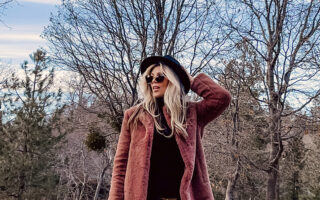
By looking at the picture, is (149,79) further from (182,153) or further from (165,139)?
(182,153)

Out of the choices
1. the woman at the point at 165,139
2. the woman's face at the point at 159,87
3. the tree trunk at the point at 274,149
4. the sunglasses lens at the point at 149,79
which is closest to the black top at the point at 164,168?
the woman at the point at 165,139

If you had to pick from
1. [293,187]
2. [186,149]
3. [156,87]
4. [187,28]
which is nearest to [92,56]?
[187,28]

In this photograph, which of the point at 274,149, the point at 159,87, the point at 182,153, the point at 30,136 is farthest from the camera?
the point at 30,136

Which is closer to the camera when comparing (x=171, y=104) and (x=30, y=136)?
(x=171, y=104)

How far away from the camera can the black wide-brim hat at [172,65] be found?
2188mm

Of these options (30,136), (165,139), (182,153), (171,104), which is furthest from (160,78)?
(30,136)

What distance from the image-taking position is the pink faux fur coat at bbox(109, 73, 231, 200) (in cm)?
189

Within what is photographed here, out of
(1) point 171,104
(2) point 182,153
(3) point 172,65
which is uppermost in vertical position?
(3) point 172,65

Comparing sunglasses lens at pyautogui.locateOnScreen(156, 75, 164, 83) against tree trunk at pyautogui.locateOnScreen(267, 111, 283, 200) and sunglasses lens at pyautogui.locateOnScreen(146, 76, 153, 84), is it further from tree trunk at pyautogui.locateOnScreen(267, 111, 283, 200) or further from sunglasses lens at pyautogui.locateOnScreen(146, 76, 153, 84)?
tree trunk at pyautogui.locateOnScreen(267, 111, 283, 200)

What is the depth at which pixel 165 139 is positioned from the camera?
204cm

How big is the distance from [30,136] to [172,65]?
32.3 feet

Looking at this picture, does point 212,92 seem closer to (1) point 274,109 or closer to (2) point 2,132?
(1) point 274,109

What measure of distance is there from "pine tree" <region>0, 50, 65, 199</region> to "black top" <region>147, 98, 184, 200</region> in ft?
31.4

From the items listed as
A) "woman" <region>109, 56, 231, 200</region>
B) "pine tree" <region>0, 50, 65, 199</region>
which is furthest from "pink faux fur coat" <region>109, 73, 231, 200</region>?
"pine tree" <region>0, 50, 65, 199</region>
